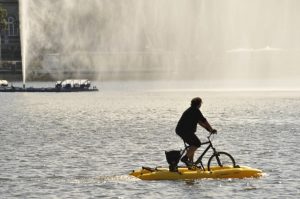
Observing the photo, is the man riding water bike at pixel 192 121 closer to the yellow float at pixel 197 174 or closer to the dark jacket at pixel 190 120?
the dark jacket at pixel 190 120

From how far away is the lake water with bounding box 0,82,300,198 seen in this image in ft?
128

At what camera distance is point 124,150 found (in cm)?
5569

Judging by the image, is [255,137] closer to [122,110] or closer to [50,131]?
[50,131]

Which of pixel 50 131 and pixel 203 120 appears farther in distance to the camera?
pixel 50 131

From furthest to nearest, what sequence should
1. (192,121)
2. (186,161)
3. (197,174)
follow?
(197,174) < (186,161) < (192,121)

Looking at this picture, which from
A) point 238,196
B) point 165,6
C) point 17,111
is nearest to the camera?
point 238,196

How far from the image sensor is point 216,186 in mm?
39656

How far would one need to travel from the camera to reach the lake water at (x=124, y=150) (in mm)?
39031

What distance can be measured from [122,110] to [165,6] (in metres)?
89.2

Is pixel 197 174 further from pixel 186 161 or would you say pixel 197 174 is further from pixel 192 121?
pixel 192 121

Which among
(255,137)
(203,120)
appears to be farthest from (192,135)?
(255,137)

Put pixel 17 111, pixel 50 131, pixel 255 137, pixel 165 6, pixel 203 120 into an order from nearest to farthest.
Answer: pixel 203 120, pixel 255 137, pixel 50 131, pixel 17 111, pixel 165 6

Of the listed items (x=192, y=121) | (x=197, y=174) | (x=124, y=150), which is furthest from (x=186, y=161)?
(x=124, y=150)

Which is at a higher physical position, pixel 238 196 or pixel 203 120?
pixel 203 120
